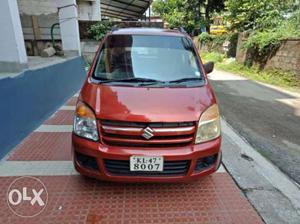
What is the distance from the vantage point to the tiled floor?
2391 mm

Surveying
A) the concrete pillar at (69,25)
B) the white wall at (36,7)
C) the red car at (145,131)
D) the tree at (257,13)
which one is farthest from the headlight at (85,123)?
the tree at (257,13)

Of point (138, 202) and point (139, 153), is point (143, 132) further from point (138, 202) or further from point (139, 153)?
point (138, 202)

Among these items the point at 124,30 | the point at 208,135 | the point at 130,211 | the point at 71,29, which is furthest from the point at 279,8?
the point at 130,211

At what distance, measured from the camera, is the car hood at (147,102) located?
2330 mm

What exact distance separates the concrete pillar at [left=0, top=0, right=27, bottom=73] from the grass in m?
8.28

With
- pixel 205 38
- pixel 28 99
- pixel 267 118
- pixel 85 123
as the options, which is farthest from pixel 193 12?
pixel 85 123

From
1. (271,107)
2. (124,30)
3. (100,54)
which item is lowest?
(271,107)

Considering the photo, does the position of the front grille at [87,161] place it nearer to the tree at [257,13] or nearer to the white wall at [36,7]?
the white wall at [36,7]

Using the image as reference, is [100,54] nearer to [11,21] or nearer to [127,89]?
[127,89]

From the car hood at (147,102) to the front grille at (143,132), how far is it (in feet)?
0.17

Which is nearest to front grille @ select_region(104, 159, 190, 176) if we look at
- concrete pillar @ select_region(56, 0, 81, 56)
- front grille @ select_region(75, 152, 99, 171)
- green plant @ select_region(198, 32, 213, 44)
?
front grille @ select_region(75, 152, 99, 171)

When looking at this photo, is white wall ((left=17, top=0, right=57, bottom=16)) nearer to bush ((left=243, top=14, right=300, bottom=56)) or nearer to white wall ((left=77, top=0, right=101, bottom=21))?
white wall ((left=77, top=0, right=101, bottom=21))

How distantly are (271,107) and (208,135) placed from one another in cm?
448

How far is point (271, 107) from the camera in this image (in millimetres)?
6219
